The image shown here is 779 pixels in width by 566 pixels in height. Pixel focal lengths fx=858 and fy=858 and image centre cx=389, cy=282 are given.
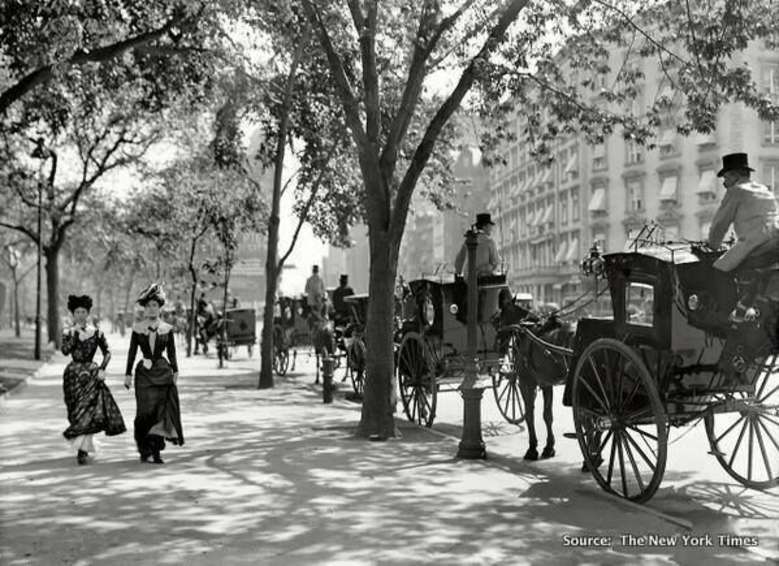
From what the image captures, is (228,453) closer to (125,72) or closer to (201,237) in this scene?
(125,72)

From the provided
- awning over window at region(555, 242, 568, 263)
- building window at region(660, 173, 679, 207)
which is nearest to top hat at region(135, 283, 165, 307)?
building window at region(660, 173, 679, 207)

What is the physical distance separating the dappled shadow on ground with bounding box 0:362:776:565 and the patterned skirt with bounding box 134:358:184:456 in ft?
0.96

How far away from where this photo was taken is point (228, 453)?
33.4ft

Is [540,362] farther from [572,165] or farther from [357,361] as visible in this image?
[572,165]

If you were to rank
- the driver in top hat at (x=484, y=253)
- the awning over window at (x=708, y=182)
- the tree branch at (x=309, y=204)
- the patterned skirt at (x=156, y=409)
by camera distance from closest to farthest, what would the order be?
1. the patterned skirt at (x=156, y=409)
2. the driver in top hat at (x=484, y=253)
3. the tree branch at (x=309, y=204)
4. the awning over window at (x=708, y=182)

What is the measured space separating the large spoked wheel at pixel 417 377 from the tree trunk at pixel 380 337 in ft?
1.85

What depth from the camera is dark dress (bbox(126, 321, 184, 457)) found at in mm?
9594

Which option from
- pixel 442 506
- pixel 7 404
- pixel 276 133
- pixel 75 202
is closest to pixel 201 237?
pixel 75 202

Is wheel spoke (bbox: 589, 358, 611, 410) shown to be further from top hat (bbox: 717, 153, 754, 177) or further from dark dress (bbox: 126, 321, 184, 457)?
dark dress (bbox: 126, 321, 184, 457)

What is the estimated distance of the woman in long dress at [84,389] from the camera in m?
9.55

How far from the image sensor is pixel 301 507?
7.18 m

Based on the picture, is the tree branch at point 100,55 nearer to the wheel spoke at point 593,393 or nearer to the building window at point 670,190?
the wheel spoke at point 593,393

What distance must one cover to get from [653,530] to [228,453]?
5444 mm

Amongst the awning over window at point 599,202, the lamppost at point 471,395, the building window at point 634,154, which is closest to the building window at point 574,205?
the awning over window at point 599,202
